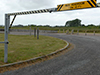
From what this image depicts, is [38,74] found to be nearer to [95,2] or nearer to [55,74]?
[55,74]

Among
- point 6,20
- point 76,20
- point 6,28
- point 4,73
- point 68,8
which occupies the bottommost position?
point 4,73

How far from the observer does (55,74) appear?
12.9 ft

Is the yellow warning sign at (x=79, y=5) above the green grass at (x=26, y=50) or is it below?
above

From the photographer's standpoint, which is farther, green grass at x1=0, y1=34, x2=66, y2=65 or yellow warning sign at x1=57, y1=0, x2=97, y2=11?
green grass at x1=0, y1=34, x2=66, y2=65

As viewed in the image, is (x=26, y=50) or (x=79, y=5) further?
(x=26, y=50)

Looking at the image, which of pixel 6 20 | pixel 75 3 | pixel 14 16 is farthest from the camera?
pixel 14 16

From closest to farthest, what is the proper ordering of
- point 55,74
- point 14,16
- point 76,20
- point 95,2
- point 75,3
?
1. point 55,74
2. point 95,2
3. point 75,3
4. point 14,16
5. point 76,20

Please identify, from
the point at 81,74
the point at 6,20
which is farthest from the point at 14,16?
the point at 81,74

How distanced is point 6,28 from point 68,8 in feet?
10.7

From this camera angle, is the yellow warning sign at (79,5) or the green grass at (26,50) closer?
the yellow warning sign at (79,5)

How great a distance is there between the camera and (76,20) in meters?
74.9

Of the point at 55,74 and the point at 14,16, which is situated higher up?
the point at 14,16

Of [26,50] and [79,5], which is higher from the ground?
[79,5]

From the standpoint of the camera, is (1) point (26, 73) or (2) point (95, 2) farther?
(2) point (95, 2)
